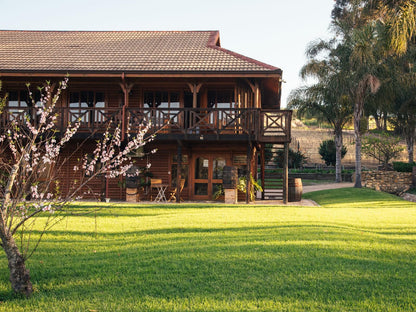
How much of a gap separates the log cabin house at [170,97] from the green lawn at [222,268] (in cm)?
701

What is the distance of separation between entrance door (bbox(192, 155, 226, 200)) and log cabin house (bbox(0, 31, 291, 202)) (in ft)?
0.14

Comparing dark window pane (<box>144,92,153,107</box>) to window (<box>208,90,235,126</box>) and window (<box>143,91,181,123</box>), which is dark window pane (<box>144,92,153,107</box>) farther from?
window (<box>208,90,235,126</box>)

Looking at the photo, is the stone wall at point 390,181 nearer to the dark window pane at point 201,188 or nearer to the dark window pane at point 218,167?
the dark window pane at point 218,167

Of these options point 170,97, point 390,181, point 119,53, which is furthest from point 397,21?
point 390,181

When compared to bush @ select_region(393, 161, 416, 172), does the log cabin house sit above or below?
above

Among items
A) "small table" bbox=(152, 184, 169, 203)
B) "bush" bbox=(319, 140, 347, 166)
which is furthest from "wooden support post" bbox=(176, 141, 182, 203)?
"bush" bbox=(319, 140, 347, 166)

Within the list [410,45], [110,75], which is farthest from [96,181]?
[410,45]

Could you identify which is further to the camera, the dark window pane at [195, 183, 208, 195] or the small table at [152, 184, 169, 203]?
the dark window pane at [195, 183, 208, 195]

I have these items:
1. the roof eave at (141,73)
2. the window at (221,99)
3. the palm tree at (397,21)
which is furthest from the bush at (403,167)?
the roof eave at (141,73)

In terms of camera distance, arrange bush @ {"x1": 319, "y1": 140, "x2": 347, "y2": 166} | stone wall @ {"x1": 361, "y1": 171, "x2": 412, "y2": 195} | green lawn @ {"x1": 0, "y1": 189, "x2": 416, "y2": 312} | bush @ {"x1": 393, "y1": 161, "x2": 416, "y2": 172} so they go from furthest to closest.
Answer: bush @ {"x1": 319, "y1": 140, "x2": 347, "y2": 166}
bush @ {"x1": 393, "y1": 161, "x2": 416, "y2": 172}
stone wall @ {"x1": 361, "y1": 171, "x2": 412, "y2": 195}
green lawn @ {"x1": 0, "y1": 189, "x2": 416, "y2": 312}

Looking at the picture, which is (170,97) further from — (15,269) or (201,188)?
(15,269)

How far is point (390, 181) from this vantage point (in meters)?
26.6

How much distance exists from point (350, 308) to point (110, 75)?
13.7 meters

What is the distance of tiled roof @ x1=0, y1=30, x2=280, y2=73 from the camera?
663 inches
